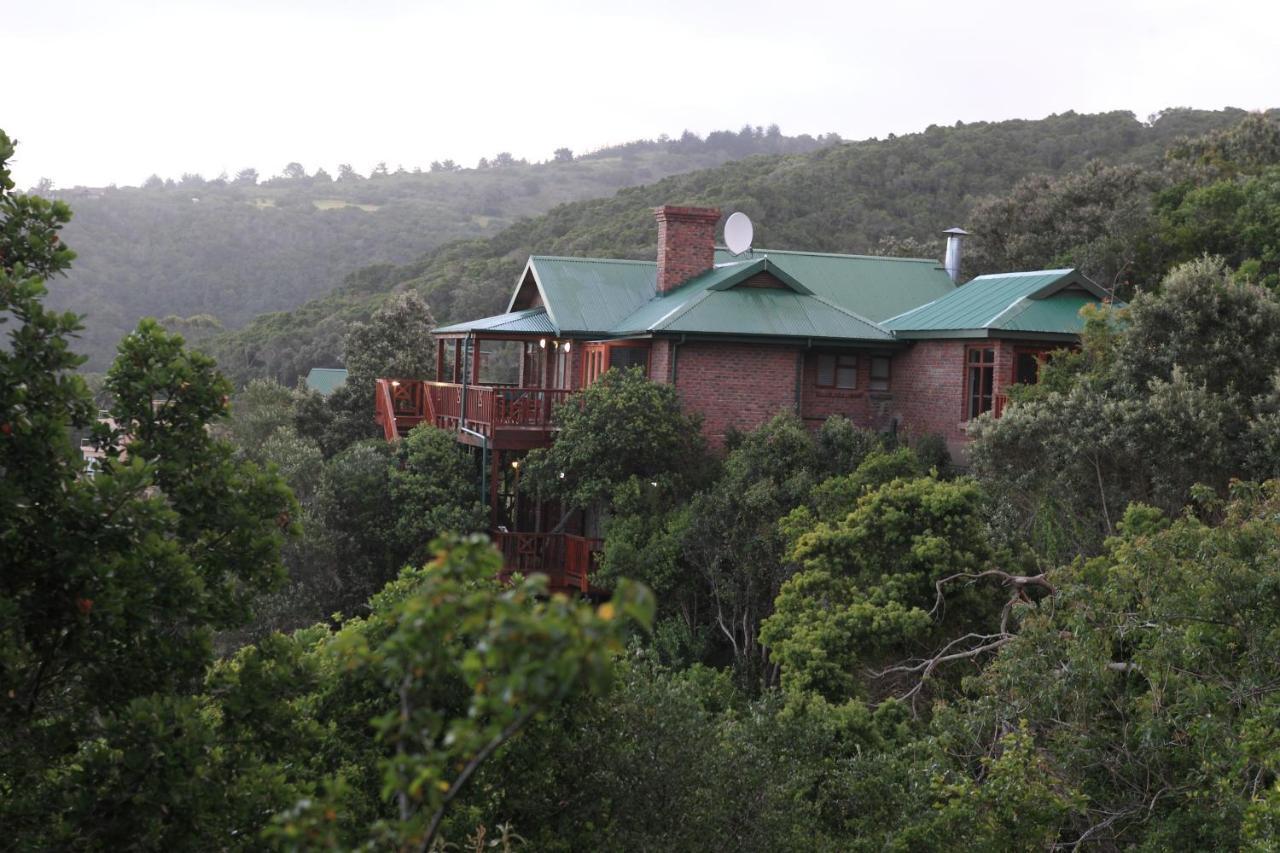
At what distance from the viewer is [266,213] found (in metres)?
109

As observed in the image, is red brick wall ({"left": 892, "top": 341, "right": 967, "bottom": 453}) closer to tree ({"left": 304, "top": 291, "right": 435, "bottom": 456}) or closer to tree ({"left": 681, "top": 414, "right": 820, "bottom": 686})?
tree ({"left": 681, "top": 414, "right": 820, "bottom": 686})

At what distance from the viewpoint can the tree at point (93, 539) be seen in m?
6.98

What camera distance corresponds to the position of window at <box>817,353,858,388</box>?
26.0m

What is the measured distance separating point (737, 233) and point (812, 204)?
31.5 metres

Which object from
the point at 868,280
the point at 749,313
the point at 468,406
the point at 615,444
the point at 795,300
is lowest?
the point at 615,444

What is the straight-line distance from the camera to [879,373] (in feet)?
86.2

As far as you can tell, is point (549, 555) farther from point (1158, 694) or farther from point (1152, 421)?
point (1158, 694)

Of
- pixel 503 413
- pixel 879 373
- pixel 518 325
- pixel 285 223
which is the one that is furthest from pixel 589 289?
pixel 285 223

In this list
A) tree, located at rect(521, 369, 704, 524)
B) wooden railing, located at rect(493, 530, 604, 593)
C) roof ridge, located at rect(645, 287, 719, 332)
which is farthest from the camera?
wooden railing, located at rect(493, 530, 604, 593)

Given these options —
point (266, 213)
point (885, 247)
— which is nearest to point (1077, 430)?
point (885, 247)

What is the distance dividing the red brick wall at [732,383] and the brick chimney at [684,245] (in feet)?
11.7

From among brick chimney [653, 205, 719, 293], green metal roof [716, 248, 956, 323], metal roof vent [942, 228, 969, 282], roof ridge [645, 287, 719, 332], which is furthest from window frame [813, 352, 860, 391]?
metal roof vent [942, 228, 969, 282]

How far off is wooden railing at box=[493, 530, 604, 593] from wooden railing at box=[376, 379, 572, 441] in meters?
2.16

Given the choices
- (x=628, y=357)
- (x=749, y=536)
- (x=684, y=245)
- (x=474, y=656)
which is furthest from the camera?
(x=684, y=245)
